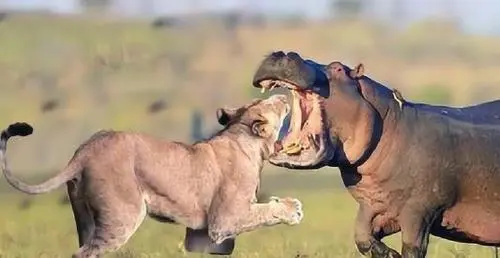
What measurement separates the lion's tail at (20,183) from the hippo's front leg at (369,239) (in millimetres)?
1308

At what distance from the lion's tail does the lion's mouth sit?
3.27ft

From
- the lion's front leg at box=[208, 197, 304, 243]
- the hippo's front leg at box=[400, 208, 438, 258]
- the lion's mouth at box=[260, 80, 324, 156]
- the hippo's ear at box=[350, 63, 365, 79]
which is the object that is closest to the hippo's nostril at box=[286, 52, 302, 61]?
the lion's mouth at box=[260, 80, 324, 156]

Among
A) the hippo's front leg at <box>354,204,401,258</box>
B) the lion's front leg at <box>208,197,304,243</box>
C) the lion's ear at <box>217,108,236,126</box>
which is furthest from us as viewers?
the lion's ear at <box>217,108,236,126</box>

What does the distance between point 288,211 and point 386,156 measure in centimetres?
86

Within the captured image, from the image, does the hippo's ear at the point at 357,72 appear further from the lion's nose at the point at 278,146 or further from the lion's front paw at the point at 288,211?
the lion's front paw at the point at 288,211

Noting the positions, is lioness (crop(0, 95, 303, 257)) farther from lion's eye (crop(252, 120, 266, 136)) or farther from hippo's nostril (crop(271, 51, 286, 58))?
hippo's nostril (crop(271, 51, 286, 58))

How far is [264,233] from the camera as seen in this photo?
1020 cm

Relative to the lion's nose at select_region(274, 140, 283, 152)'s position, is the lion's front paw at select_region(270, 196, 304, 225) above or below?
below

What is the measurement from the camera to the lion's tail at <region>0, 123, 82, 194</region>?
25.5 feet

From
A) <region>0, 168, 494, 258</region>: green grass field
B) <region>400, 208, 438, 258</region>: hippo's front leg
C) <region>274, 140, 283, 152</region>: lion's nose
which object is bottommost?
<region>0, 168, 494, 258</region>: green grass field

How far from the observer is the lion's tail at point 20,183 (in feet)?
25.5

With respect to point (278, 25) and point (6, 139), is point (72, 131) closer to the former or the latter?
point (278, 25)

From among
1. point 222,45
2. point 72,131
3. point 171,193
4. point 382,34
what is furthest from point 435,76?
point 171,193

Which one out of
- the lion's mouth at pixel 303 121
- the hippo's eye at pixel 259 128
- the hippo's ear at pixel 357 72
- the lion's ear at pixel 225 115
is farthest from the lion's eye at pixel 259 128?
the hippo's ear at pixel 357 72
